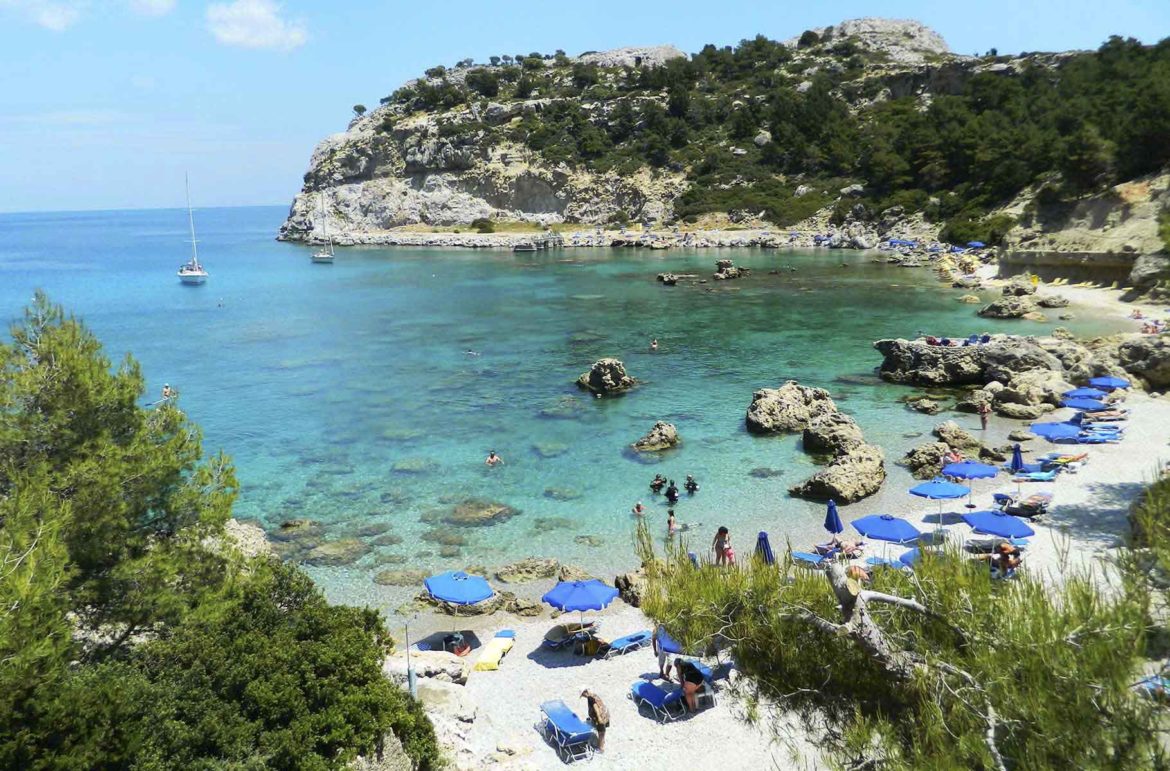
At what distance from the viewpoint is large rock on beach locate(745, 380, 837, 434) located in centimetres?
2877

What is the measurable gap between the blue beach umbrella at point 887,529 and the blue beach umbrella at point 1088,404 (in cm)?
1386

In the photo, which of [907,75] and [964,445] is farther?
[907,75]

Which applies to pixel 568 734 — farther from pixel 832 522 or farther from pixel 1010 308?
pixel 1010 308

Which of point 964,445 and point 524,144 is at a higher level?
point 524,144

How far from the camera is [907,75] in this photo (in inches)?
4715

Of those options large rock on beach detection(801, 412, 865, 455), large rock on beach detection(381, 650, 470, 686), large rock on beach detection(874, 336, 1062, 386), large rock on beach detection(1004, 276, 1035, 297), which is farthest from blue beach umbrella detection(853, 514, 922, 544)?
large rock on beach detection(1004, 276, 1035, 297)

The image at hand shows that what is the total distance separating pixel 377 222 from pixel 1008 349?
114m

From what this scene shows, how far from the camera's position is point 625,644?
48.8ft

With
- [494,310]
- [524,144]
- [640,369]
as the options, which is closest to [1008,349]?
[640,369]

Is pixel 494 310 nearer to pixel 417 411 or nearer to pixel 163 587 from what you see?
pixel 417 411

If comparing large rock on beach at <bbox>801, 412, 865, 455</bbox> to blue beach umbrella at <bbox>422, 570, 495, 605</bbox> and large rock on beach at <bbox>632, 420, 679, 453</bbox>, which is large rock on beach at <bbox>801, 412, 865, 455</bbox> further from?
blue beach umbrella at <bbox>422, 570, 495, 605</bbox>

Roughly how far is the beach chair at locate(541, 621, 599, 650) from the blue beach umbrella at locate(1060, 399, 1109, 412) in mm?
21666

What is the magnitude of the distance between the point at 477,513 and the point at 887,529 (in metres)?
11.7

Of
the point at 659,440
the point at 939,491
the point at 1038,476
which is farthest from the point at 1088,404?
the point at 659,440
